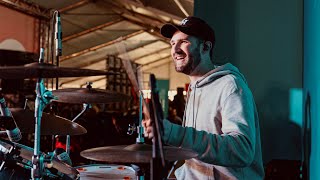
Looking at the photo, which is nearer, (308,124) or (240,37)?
(308,124)

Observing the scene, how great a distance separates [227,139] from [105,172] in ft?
4.76

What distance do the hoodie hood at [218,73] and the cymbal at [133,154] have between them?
1.57 ft

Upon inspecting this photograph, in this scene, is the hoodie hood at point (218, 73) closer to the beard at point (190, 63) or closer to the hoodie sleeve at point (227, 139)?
the beard at point (190, 63)

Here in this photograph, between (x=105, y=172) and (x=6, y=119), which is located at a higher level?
(x=6, y=119)

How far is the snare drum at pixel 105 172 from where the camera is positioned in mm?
2707

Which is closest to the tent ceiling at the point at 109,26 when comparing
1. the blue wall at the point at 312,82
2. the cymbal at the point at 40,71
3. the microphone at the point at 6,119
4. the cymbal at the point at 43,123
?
the blue wall at the point at 312,82

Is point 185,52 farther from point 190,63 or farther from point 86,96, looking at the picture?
point 86,96

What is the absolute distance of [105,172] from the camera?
2871 mm

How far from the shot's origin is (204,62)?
6.95 ft

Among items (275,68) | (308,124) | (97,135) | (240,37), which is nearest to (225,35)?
(240,37)

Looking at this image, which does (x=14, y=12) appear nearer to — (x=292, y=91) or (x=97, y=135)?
(x=97, y=135)

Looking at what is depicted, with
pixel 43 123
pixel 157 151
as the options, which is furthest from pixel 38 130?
pixel 157 151

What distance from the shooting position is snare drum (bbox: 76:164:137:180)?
107 inches

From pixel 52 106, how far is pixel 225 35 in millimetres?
1348
